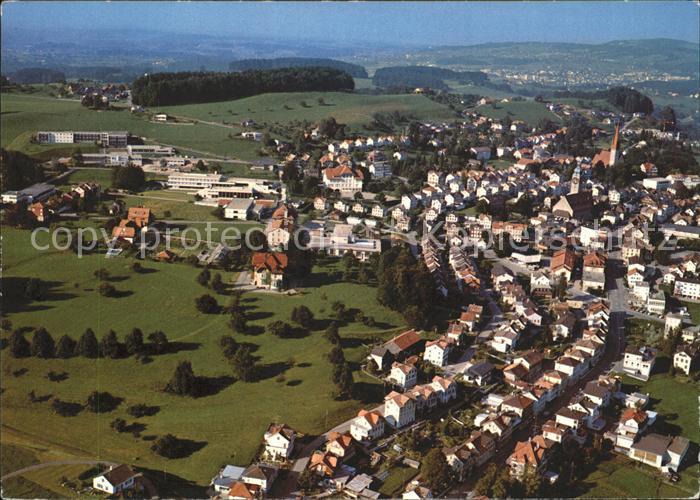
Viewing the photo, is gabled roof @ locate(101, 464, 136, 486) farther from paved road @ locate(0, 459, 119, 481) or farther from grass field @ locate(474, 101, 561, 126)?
grass field @ locate(474, 101, 561, 126)

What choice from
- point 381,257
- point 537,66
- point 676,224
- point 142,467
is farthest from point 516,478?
point 537,66

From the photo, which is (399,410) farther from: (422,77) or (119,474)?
(422,77)

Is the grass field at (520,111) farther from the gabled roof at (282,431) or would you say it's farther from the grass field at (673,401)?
the gabled roof at (282,431)

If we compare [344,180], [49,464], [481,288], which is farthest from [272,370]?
[344,180]

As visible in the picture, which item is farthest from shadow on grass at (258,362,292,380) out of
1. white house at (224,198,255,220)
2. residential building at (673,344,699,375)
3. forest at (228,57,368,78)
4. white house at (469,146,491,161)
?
forest at (228,57,368,78)

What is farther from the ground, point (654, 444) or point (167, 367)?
point (167, 367)
